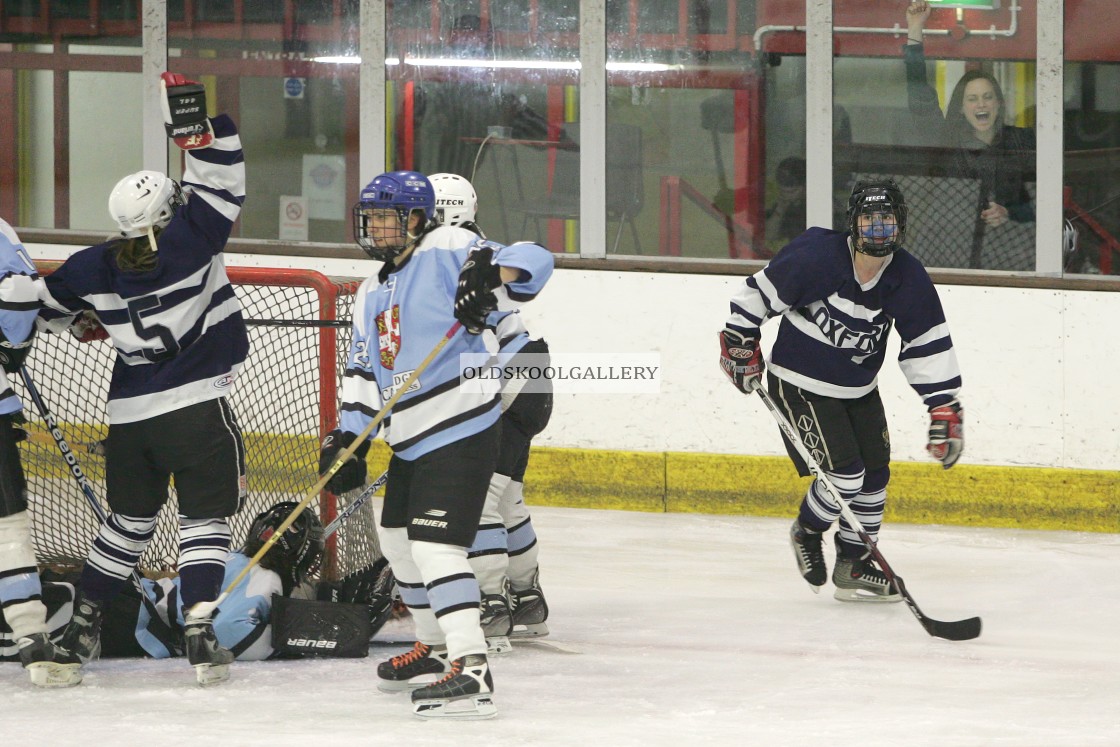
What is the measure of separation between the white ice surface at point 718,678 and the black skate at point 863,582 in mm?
54

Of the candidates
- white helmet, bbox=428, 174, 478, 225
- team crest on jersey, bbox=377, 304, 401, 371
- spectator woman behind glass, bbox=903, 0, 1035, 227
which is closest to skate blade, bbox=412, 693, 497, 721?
team crest on jersey, bbox=377, 304, 401, 371

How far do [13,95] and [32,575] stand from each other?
3400 mm

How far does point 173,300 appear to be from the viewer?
10.6 ft

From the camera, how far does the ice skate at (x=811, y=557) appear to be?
420cm

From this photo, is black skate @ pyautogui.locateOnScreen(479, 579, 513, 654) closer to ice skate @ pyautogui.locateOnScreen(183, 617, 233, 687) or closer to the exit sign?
ice skate @ pyautogui.locateOnScreen(183, 617, 233, 687)

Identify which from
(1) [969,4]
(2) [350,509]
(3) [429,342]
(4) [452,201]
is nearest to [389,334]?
(3) [429,342]

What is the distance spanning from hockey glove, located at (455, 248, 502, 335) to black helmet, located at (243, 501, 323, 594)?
92 cm

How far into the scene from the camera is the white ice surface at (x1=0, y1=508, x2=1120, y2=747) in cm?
291

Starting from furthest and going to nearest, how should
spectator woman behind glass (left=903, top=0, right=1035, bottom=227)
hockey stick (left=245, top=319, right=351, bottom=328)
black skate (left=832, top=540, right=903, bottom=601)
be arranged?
spectator woman behind glass (left=903, top=0, right=1035, bottom=227), black skate (left=832, top=540, right=903, bottom=601), hockey stick (left=245, top=319, right=351, bottom=328)

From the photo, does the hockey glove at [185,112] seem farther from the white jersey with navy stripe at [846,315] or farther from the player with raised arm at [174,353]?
the white jersey with navy stripe at [846,315]

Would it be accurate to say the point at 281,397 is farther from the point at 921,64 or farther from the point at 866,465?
the point at 921,64

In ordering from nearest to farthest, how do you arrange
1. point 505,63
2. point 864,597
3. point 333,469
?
point 333,469, point 864,597, point 505,63

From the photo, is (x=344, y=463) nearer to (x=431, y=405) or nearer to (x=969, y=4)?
(x=431, y=405)

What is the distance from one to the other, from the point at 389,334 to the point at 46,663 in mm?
1006
